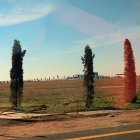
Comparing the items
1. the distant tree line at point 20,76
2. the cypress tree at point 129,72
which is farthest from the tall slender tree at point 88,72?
the cypress tree at point 129,72

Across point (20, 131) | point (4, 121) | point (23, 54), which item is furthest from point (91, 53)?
point (20, 131)

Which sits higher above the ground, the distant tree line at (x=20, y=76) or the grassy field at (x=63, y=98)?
the distant tree line at (x=20, y=76)

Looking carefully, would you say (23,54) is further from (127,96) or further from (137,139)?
(137,139)

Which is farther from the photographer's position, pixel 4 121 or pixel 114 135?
pixel 4 121

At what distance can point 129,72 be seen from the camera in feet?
109

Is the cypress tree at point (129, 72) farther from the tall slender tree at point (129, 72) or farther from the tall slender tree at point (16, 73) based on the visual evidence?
the tall slender tree at point (16, 73)

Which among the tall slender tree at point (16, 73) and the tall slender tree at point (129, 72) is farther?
the tall slender tree at point (129, 72)

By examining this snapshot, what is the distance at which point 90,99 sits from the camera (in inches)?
1240

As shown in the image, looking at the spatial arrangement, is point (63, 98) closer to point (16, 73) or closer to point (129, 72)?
point (129, 72)

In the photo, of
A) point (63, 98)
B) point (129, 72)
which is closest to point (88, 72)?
point (129, 72)

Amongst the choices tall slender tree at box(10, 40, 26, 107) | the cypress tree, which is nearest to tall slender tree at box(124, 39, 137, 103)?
the cypress tree

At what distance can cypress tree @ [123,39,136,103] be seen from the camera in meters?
32.9

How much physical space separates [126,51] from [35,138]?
2263cm

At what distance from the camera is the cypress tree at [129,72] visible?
108 feet
